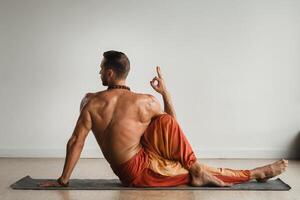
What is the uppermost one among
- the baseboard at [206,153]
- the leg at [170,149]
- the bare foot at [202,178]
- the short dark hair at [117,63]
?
the short dark hair at [117,63]

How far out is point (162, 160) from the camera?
14.9ft

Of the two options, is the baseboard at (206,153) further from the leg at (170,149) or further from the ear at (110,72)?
the ear at (110,72)

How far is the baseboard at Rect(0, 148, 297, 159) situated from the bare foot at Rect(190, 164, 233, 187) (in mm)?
2517

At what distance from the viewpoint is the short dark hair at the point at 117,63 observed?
15.0 ft

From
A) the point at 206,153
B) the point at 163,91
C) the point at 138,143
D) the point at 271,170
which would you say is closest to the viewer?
the point at 138,143

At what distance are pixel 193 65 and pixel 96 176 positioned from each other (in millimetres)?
2352

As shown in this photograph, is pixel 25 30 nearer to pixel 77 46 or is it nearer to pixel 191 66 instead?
pixel 77 46

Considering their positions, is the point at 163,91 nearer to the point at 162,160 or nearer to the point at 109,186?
the point at 162,160

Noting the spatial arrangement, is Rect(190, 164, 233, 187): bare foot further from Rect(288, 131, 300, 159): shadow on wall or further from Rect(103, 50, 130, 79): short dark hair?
Rect(288, 131, 300, 159): shadow on wall

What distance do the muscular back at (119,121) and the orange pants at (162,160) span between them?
7 centimetres

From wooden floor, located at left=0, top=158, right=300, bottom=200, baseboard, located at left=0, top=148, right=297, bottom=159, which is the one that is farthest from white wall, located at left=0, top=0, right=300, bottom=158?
wooden floor, located at left=0, top=158, right=300, bottom=200

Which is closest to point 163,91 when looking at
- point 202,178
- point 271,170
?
point 202,178

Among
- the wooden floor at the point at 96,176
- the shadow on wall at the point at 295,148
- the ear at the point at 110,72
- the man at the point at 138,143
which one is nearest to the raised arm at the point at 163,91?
the man at the point at 138,143

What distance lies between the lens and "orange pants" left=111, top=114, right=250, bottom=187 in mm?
4453
